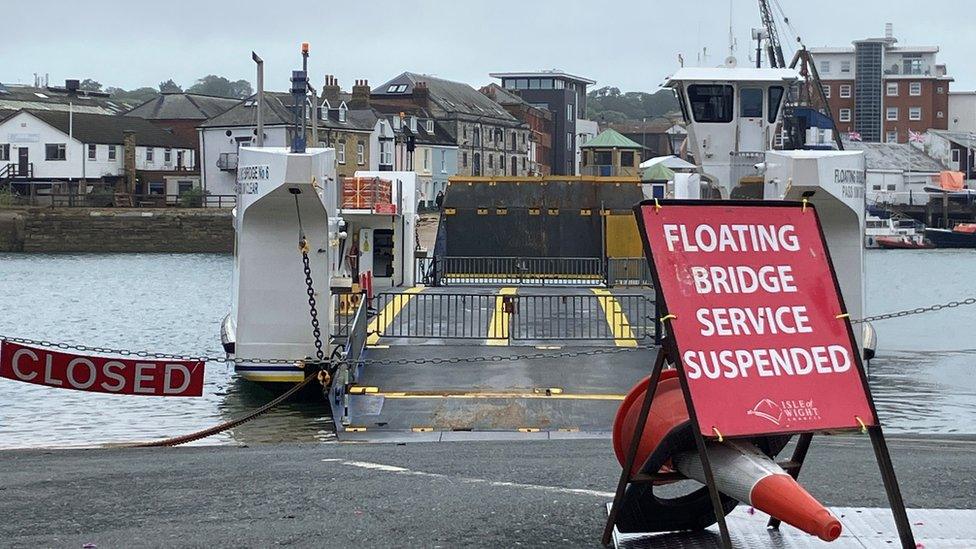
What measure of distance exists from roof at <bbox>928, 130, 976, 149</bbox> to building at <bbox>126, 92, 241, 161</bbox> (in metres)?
70.2

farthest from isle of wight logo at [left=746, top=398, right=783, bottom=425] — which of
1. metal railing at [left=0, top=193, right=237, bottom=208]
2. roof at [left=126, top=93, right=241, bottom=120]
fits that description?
roof at [left=126, top=93, right=241, bottom=120]

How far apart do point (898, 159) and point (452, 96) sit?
4583 cm

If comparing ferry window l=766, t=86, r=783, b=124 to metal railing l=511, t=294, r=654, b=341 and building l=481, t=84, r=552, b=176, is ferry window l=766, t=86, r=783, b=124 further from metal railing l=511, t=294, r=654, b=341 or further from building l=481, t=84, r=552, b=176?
building l=481, t=84, r=552, b=176

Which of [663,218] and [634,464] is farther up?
[663,218]

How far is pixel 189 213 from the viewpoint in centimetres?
9694

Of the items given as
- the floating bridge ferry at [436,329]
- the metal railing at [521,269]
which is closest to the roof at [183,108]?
the metal railing at [521,269]

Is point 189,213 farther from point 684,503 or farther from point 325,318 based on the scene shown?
point 684,503

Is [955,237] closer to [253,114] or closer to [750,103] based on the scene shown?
[253,114]

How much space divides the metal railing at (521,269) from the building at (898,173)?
9676 centimetres

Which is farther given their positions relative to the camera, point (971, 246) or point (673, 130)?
point (673, 130)

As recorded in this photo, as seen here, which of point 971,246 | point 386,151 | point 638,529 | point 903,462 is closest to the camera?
point 638,529

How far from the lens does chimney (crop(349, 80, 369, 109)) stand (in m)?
89.9

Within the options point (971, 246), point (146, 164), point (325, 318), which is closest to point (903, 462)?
point (325, 318)

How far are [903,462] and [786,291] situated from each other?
4917 millimetres
